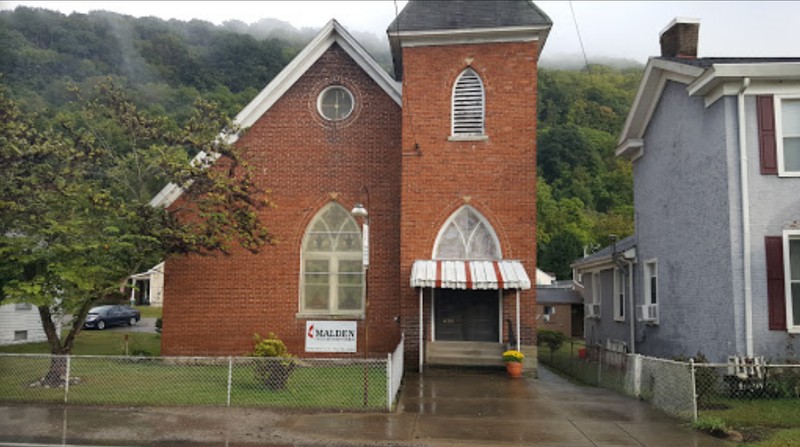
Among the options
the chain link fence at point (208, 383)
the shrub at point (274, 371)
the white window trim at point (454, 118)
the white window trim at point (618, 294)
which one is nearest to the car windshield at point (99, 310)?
the chain link fence at point (208, 383)

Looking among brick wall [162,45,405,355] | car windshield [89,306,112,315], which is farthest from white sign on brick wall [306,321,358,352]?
car windshield [89,306,112,315]

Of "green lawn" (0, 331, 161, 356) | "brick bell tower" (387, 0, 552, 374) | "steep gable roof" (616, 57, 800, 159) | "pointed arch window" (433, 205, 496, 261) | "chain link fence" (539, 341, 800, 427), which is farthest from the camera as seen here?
"green lawn" (0, 331, 161, 356)

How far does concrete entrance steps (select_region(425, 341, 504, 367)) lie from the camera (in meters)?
16.1

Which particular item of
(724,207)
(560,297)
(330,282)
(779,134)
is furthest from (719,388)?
(560,297)

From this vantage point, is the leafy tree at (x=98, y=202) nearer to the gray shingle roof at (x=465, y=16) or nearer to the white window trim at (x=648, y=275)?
the gray shingle roof at (x=465, y=16)

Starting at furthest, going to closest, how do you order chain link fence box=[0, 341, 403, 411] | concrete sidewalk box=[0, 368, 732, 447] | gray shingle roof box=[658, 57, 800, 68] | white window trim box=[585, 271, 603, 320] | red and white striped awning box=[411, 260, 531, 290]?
white window trim box=[585, 271, 603, 320] < red and white striped awning box=[411, 260, 531, 290] < gray shingle roof box=[658, 57, 800, 68] < chain link fence box=[0, 341, 403, 411] < concrete sidewalk box=[0, 368, 732, 447]

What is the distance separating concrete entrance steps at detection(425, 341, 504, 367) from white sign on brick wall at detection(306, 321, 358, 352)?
2258 millimetres

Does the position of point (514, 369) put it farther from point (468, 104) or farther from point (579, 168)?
point (579, 168)

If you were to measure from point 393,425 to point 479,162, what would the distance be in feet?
27.3

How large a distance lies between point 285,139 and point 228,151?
101 inches

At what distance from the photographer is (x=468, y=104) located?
1678 cm

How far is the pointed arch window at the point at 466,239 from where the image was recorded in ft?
54.4

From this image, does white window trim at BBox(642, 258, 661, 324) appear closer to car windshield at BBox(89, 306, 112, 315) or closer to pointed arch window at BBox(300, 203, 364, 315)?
pointed arch window at BBox(300, 203, 364, 315)

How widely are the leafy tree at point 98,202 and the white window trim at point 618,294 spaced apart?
1165 cm
